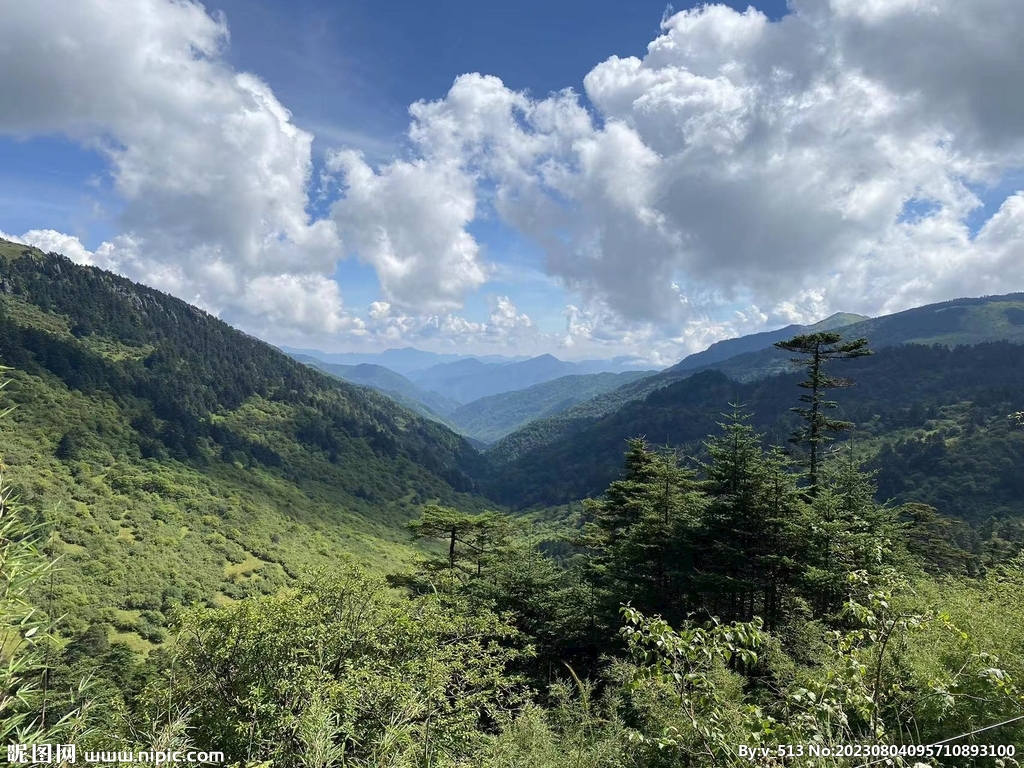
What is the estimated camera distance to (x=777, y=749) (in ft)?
14.4

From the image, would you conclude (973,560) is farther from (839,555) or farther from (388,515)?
(388,515)

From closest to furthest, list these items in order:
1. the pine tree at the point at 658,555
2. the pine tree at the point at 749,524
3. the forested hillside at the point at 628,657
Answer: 1. the forested hillside at the point at 628,657
2. the pine tree at the point at 749,524
3. the pine tree at the point at 658,555

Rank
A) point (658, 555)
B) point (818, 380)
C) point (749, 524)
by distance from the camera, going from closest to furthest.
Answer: point (749, 524) < point (658, 555) < point (818, 380)

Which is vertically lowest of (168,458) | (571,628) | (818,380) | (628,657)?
(168,458)

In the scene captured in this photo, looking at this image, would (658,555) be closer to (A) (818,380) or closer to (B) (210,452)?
(A) (818,380)

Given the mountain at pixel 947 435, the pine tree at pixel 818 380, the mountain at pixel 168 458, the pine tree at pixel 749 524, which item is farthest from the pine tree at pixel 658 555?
the mountain at pixel 947 435

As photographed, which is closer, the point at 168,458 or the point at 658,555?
the point at 658,555

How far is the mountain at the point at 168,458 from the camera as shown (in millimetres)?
74438

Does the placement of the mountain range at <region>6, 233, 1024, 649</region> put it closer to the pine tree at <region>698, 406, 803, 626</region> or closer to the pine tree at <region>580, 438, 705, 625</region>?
the pine tree at <region>580, 438, 705, 625</region>

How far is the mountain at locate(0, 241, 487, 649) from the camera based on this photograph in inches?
2931

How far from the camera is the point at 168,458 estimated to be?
4656 inches

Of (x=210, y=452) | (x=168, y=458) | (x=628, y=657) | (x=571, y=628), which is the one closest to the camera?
(x=628, y=657)

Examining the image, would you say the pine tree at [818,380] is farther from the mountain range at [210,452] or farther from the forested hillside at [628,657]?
the mountain range at [210,452]

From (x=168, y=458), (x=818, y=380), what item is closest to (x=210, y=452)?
(x=168, y=458)
